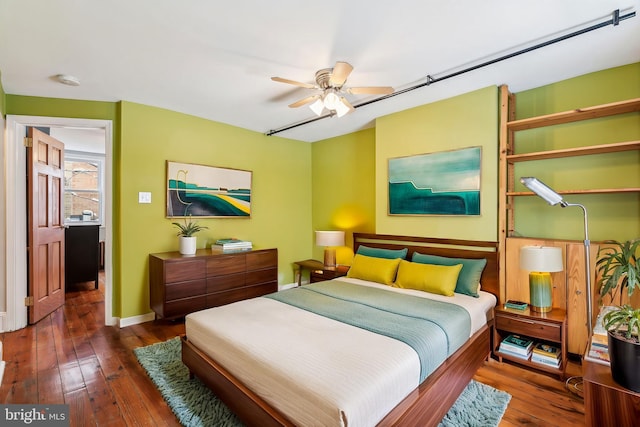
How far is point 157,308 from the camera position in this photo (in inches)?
130

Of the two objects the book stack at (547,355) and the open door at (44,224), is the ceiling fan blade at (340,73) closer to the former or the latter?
the book stack at (547,355)

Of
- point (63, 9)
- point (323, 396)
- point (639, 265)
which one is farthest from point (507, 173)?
point (63, 9)

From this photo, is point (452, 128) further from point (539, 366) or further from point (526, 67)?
point (539, 366)

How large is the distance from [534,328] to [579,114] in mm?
1823

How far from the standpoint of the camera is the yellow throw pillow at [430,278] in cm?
267

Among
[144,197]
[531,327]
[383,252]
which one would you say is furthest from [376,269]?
[144,197]

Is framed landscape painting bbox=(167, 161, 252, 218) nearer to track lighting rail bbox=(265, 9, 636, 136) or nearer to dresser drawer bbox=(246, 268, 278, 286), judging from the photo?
dresser drawer bbox=(246, 268, 278, 286)

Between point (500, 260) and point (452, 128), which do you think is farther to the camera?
point (452, 128)

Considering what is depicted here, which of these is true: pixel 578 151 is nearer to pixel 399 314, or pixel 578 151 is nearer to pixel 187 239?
pixel 399 314

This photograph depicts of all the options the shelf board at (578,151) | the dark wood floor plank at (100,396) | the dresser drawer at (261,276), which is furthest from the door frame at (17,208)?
the shelf board at (578,151)

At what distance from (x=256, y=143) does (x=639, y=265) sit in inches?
166

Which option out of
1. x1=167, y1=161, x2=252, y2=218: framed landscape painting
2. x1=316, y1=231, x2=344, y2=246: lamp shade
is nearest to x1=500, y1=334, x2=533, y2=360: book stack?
x1=316, y1=231, x2=344, y2=246: lamp shade

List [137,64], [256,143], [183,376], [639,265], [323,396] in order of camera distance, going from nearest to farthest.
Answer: [323,396] → [639,265] → [183,376] → [137,64] → [256,143]

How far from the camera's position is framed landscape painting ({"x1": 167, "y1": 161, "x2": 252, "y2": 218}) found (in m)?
3.69
